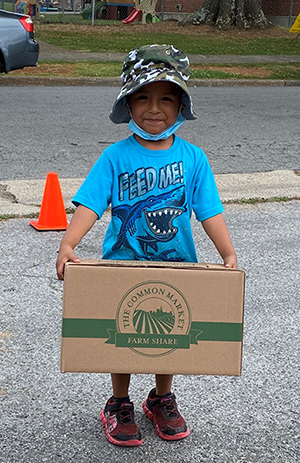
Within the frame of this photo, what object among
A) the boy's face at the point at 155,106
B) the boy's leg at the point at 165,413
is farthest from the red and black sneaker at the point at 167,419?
the boy's face at the point at 155,106

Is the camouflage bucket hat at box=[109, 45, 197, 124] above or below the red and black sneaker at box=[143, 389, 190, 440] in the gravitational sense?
above

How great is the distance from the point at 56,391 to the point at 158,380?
1.70ft

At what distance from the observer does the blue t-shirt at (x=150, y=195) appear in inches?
100

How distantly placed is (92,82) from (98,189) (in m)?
10.9

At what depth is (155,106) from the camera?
2.54 meters

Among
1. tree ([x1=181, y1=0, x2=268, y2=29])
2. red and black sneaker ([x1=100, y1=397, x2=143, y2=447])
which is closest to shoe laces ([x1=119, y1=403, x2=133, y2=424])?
red and black sneaker ([x1=100, y1=397, x2=143, y2=447])

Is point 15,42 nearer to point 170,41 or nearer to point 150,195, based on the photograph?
point 170,41

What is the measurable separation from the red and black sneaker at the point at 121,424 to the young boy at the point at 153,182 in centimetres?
62

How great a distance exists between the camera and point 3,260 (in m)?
4.51

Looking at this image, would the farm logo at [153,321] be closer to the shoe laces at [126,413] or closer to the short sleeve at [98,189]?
the short sleeve at [98,189]

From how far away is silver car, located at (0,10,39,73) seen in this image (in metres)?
12.1

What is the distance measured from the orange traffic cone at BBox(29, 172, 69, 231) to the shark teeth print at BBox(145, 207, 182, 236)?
2.62 meters

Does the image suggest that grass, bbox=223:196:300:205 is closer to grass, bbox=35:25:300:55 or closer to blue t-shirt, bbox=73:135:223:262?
blue t-shirt, bbox=73:135:223:262

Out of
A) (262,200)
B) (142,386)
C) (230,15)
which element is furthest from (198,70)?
(142,386)
